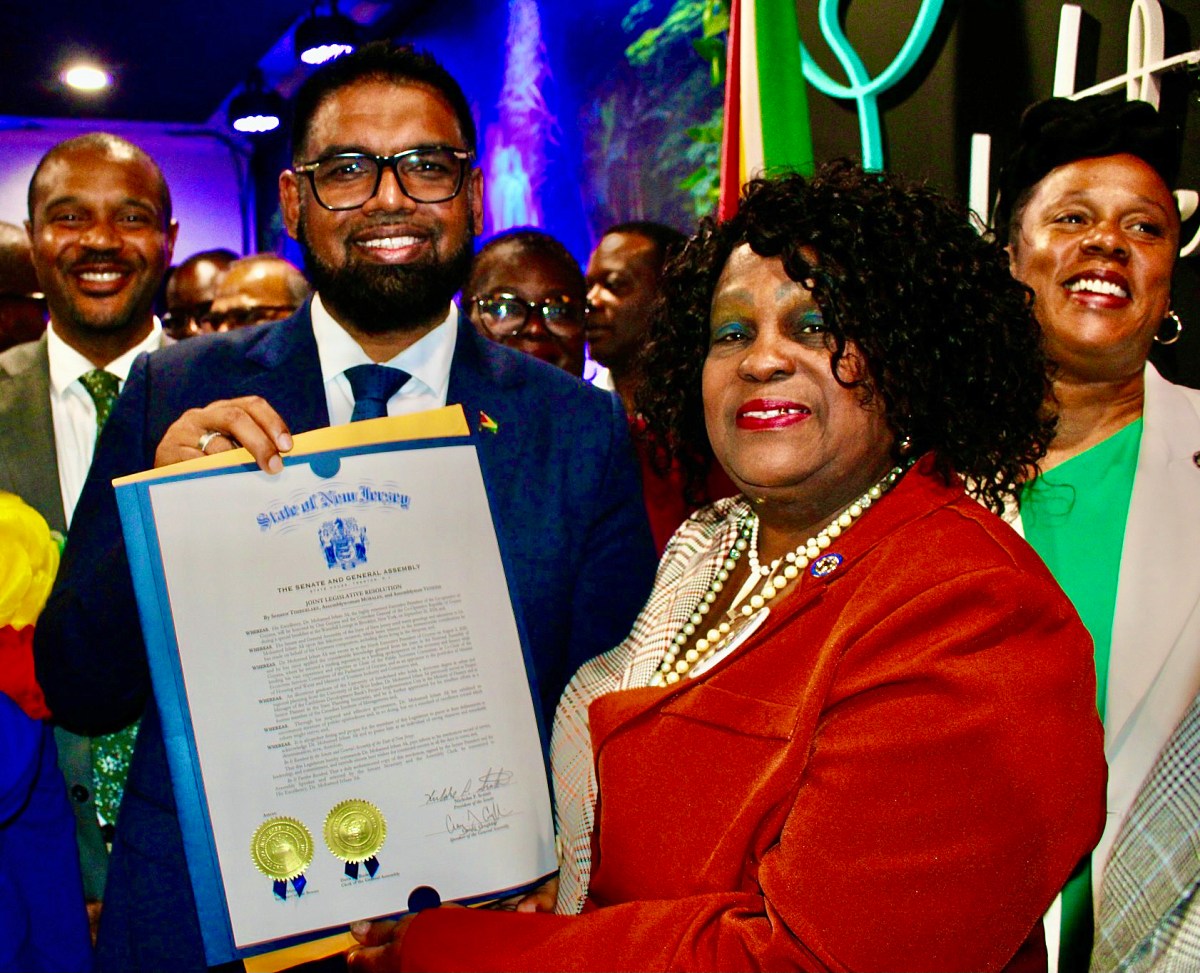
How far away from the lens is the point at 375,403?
6.09ft

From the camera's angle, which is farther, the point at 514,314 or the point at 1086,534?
the point at 514,314

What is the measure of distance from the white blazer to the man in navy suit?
2.90ft

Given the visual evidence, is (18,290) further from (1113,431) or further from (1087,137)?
(1113,431)

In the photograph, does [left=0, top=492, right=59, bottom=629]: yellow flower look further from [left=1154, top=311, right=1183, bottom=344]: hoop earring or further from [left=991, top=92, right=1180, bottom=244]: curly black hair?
[left=1154, top=311, right=1183, bottom=344]: hoop earring

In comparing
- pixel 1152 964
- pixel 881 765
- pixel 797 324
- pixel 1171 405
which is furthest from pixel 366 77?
pixel 1152 964

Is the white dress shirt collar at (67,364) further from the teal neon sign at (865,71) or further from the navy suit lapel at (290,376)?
the teal neon sign at (865,71)

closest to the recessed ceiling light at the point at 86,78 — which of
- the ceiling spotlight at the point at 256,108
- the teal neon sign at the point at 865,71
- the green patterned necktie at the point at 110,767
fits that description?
the ceiling spotlight at the point at 256,108

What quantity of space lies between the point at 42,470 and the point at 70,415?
210mm

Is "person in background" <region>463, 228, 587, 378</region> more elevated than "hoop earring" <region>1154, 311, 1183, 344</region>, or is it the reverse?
"person in background" <region>463, 228, 587, 378</region>

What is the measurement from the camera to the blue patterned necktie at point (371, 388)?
185 cm

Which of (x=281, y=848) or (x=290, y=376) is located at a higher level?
(x=290, y=376)

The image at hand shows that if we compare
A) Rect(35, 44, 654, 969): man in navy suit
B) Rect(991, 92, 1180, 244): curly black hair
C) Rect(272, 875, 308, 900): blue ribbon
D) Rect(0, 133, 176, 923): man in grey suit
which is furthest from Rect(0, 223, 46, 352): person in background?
Rect(991, 92, 1180, 244): curly black hair

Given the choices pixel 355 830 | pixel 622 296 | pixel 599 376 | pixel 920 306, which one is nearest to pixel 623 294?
pixel 622 296

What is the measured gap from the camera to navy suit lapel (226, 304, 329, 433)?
187 centimetres
